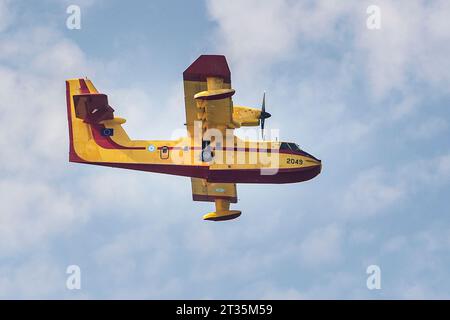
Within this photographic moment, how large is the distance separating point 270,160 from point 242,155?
54.9 inches

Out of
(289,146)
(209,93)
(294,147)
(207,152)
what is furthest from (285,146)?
(209,93)

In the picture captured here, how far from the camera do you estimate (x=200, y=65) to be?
35500mm

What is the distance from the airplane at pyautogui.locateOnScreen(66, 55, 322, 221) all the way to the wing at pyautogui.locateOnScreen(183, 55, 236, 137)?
5 cm

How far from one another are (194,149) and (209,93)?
144 inches

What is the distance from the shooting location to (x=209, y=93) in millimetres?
35531

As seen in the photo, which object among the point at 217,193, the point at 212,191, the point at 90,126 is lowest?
the point at 217,193

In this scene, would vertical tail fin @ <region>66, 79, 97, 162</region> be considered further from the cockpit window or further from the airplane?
the cockpit window

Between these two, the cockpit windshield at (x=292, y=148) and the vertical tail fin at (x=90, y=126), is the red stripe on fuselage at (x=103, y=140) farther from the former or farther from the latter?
the cockpit windshield at (x=292, y=148)

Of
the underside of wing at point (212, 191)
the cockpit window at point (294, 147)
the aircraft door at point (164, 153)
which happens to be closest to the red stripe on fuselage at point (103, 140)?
the aircraft door at point (164, 153)

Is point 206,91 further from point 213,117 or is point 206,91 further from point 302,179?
point 302,179

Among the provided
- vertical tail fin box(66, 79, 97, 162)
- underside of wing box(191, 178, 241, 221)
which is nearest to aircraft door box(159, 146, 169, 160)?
vertical tail fin box(66, 79, 97, 162)

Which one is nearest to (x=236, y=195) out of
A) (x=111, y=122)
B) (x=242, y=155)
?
(x=242, y=155)

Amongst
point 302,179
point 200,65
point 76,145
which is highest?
point 200,65

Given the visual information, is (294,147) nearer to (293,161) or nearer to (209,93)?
(293,161)
